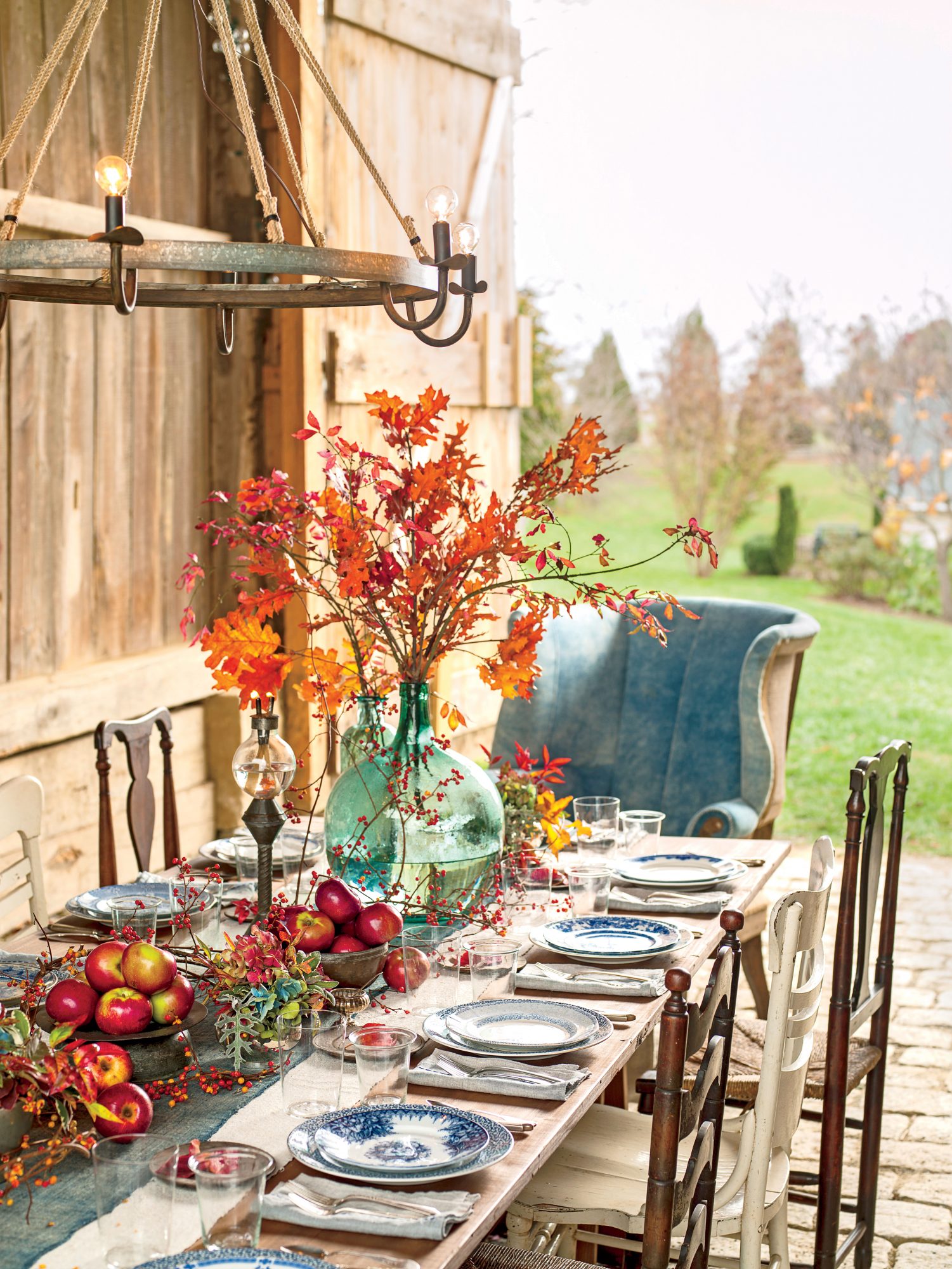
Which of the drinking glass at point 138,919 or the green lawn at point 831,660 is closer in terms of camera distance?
the drinking glass at point 138,919

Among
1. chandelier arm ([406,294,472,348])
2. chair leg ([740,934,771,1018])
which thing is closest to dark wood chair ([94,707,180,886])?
chandelier arm ([406,294,472,348])

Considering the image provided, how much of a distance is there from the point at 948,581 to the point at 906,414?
1.05 metres

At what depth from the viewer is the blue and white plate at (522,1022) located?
5.53 feet

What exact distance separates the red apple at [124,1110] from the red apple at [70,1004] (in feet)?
0.54

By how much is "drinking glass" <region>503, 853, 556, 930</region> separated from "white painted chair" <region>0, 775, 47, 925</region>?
758 mm

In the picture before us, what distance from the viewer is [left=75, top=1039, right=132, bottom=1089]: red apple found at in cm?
141

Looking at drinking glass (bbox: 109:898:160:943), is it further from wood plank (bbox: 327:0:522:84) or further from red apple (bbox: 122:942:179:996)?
wood plank (bbox: 327:0:522:84)

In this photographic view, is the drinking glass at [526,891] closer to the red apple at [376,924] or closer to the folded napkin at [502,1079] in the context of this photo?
the red apple at [376,924]

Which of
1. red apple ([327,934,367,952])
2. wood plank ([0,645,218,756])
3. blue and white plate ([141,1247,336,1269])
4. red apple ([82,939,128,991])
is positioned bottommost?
blue and white plate ([141,1247,336,1269])

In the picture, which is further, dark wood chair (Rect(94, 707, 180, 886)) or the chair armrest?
the chair armrest

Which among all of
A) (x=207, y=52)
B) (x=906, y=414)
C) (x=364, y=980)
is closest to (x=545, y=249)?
(x=906, y=414)

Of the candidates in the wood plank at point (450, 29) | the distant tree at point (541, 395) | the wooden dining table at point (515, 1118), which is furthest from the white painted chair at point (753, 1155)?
the distant tree at point (541, 395)

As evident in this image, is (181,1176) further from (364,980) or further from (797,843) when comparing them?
(797,843)

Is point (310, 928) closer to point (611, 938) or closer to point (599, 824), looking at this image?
point (611, 938)
